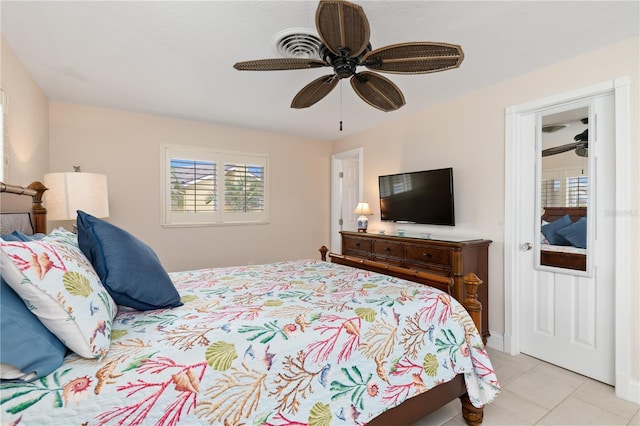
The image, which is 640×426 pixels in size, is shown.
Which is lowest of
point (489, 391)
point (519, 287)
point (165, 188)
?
point (489, 391)

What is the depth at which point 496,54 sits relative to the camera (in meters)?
2.38

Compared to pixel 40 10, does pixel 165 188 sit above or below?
below

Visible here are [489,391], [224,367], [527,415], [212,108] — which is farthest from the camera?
[212,108]

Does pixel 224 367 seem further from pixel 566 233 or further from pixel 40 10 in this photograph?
pixel 566 233

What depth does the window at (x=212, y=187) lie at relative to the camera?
4.01m

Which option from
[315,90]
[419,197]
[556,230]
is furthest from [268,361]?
[419,197]

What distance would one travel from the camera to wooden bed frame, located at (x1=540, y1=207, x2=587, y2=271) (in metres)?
2.48

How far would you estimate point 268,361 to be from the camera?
120cm

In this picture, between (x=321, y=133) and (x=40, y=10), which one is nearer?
(x=40, y=10)

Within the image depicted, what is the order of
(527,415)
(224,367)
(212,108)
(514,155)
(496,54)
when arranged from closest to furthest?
(224,367), (527,415), (496,54), (514,155), (212,108)

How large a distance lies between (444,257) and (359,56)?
198 cm

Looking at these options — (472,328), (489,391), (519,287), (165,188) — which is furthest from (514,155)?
(165,188)

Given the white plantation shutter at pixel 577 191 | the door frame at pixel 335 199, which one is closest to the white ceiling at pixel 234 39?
the white plantation shutter at pixel 577 191

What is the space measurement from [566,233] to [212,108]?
12.1 feet
